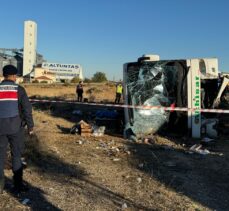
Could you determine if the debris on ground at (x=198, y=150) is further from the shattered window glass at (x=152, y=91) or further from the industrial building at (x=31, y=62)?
the industrial building at (x=31, y=62)

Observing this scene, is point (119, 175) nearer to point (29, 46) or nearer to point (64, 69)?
point (64, 69)

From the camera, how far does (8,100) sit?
593 cm

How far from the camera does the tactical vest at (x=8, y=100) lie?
19.4ft

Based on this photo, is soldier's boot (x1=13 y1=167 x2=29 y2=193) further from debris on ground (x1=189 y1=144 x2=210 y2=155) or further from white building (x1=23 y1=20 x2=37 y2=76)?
white building (x1=23 y1=20 x2=37 y2=76)

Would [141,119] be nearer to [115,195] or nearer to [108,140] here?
[108,140]

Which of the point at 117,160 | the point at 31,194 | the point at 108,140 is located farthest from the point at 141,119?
the point at 31,194

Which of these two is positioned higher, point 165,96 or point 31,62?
point 31,62

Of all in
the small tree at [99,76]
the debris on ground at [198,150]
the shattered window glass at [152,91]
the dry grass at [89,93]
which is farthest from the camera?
the small tree at [99,76]

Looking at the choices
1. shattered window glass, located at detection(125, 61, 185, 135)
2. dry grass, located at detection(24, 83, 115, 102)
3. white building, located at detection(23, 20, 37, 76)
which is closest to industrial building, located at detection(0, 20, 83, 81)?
white building, located at detection(23, 20, 37, 76)

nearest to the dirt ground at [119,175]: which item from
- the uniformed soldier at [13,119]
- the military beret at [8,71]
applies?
the uniformed soldier at [13,119]

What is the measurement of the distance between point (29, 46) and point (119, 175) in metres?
103

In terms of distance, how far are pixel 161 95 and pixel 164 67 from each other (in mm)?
832

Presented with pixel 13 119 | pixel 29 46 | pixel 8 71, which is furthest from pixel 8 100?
pixel 29 46

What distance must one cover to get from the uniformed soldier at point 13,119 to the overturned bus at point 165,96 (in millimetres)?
6273
